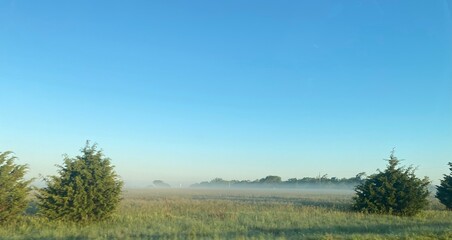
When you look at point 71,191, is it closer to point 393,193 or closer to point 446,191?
point 393,193

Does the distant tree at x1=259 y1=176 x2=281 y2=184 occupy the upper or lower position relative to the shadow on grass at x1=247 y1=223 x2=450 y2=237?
upper

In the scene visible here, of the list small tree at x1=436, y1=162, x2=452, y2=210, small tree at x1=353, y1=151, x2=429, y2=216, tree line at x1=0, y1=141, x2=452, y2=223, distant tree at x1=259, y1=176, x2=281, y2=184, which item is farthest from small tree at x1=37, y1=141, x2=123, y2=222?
distant tree at x1=259, y1=176, x2=281, y2=184

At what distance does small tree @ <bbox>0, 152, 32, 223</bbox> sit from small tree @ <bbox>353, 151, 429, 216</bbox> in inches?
817

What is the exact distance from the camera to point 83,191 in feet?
63.9

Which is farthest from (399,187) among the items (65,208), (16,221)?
(16,221)

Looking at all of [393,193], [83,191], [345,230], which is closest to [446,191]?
[393,193]

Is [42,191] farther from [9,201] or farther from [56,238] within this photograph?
[56,238]

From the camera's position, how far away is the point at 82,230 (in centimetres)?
1730

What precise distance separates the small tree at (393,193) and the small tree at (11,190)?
20759 mm

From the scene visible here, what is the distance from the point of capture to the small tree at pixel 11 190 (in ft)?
59.7

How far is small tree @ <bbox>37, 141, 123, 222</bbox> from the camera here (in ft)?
63.2

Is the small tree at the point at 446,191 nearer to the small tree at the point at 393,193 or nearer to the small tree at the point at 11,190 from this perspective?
the small tree at the point at 393,193

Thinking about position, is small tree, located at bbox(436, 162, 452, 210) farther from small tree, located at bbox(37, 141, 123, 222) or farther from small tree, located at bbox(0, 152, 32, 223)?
small tree, located at bbox(0, 152, 32, 223)

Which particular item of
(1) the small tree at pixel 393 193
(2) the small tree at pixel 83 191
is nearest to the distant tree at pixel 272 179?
(1) the small tree at pixel 393 193
